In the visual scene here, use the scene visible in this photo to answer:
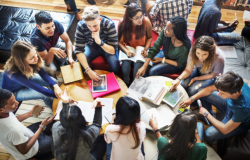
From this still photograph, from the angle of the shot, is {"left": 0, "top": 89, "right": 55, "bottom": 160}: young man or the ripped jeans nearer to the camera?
{"left": 0, "top": 89, "right": 55, "bottom": 160}: young man

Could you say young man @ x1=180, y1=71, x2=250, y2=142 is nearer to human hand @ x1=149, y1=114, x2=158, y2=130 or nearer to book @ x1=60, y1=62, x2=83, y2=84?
human hand @ x1=149, y1=114, x2=158, y2=130

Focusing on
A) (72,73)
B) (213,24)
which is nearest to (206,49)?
(213,24)

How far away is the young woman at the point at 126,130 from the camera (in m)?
1.38

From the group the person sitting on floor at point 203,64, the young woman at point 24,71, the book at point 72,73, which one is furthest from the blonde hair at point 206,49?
the young woman at point 24,71

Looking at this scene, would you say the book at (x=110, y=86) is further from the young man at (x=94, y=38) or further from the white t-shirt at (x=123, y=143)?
the white t-shirt at (x=123, y=143)

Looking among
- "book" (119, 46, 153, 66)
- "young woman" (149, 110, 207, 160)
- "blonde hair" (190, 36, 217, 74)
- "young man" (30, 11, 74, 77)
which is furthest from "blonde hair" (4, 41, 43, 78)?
"blonde hair" (190, 36, 217, 74)

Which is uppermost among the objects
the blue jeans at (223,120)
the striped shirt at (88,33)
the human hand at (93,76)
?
the striped shirt at (88,33)

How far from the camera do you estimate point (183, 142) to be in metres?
1.36

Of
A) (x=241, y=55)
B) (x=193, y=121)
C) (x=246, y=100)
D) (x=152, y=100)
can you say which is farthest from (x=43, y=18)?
(x=241, y=55)

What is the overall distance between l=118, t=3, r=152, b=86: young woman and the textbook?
453mm

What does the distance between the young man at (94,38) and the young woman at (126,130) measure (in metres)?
0.83

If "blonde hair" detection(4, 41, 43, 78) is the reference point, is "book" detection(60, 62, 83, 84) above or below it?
below

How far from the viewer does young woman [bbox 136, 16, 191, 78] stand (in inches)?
80.7

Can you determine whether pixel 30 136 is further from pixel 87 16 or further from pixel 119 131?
pixel 87 16
